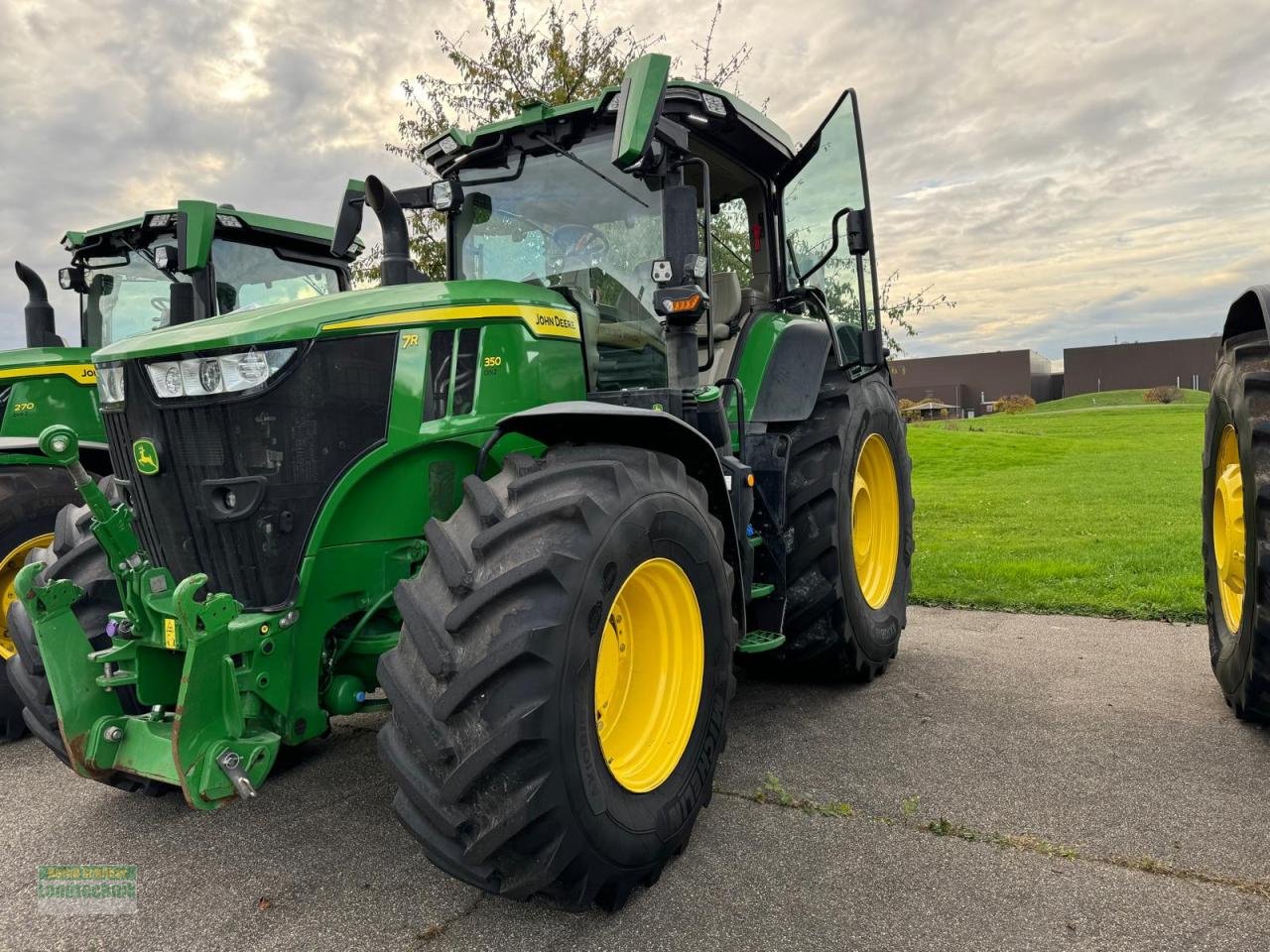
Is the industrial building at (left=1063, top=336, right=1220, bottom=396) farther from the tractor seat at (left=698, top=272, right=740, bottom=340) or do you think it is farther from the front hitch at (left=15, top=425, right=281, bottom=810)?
the front hitch at (left=15, top=425, right=281, bottom=810)

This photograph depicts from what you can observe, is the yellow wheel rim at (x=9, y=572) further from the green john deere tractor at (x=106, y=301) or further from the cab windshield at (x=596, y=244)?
the cab windshield at (x=596, y=244)

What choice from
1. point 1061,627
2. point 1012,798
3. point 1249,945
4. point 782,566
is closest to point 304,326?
point 782,566

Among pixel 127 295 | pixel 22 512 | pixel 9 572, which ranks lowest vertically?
pixel 9 572

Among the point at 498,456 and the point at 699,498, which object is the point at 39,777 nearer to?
the point at 498,456

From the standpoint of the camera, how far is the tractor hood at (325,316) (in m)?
2.66

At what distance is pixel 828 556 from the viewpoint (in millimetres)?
4082

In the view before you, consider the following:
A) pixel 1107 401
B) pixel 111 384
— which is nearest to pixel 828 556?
pixel 111 384

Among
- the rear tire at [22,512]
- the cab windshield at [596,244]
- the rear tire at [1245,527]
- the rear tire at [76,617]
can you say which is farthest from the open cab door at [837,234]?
the rear tire at [22,512]

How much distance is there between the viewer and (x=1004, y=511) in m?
12.0

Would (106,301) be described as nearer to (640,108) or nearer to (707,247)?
(707,247)

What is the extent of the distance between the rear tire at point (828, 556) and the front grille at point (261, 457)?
82.0 inches

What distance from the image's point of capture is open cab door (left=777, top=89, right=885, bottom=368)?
4480 mm

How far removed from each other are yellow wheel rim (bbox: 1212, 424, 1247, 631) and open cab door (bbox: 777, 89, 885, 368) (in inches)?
64.9

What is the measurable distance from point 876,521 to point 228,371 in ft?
11.8
